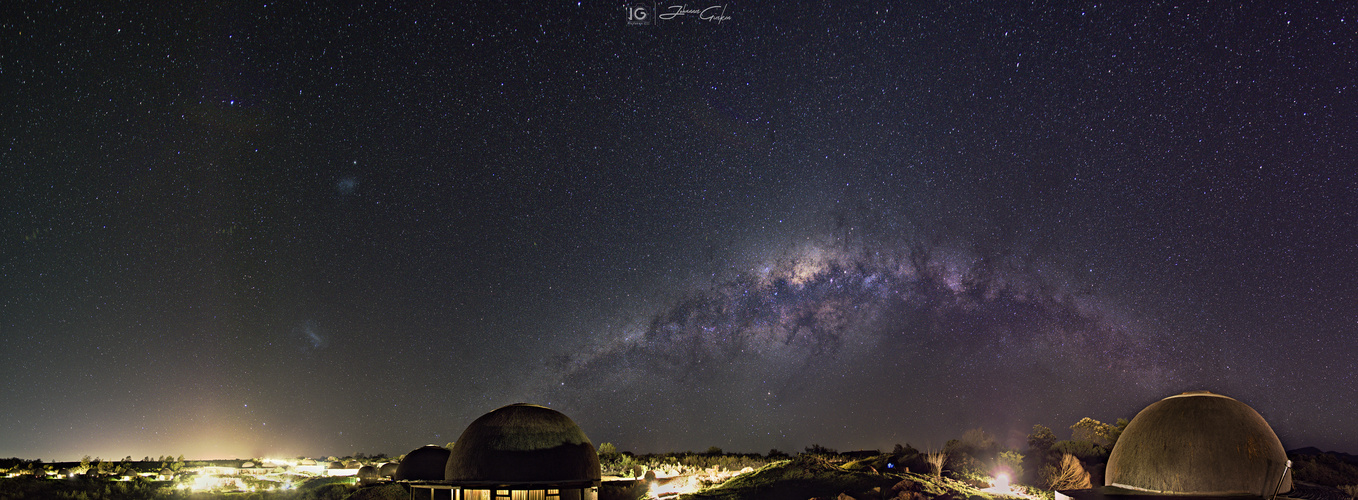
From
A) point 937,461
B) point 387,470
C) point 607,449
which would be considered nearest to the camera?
point 937,461

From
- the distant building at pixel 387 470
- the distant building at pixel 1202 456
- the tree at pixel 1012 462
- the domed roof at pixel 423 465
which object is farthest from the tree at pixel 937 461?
the distant building at pixel 387 470

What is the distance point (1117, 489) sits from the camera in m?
22.3

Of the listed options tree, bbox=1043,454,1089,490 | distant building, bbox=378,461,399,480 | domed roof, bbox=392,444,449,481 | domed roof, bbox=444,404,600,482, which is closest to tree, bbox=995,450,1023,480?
tree, bbox=1043,454,1089,490

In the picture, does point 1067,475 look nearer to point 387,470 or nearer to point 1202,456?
point 1202,456

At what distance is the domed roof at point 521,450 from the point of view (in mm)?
27812

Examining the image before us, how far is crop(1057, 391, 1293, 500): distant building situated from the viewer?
67.3 ft

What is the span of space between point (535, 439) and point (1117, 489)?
18.0 m

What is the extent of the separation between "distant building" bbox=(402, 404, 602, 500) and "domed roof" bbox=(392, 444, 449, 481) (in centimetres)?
519

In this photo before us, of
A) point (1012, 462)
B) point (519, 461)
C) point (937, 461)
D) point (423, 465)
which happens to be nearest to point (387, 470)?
point (423, 465)

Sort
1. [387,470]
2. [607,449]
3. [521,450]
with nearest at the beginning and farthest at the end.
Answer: [521,450] < [387,470] < [607,449]

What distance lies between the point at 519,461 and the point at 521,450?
400 mm

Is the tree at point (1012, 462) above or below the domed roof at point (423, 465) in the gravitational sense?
below

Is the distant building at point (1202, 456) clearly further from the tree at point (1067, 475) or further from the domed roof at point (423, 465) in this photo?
the domed roof at point (423, 465)

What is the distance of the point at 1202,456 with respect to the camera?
20719 millimetres
